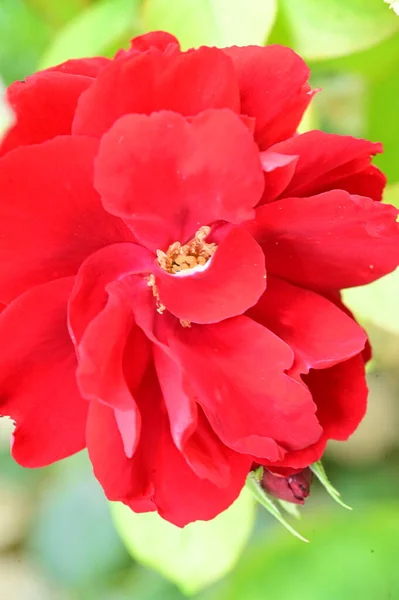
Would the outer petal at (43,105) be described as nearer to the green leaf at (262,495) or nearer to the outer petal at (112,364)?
the outer petal at (112,364)

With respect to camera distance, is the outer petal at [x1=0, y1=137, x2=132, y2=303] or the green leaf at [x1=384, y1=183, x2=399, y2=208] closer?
the outer petal at [x1=0, y1=137, x2=132, y2=303]

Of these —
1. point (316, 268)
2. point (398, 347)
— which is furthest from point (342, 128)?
point (316, 268)

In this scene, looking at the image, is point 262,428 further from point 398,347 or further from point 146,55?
point 398,347

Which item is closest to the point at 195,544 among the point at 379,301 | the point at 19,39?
the point at 379,301

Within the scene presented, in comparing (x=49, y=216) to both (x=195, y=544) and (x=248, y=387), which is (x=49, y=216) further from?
(x=195, y=544)

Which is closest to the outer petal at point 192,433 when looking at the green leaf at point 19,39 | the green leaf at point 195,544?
the green leaf at point 195,544

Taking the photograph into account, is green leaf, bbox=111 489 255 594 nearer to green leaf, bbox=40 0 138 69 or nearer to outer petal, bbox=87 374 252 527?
outer petal, bbox=87 374 252 527

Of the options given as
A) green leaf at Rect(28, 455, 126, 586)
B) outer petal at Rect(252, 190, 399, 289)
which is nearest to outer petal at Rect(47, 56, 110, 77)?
outer petal at Rect(252, 190, 399, 289)
